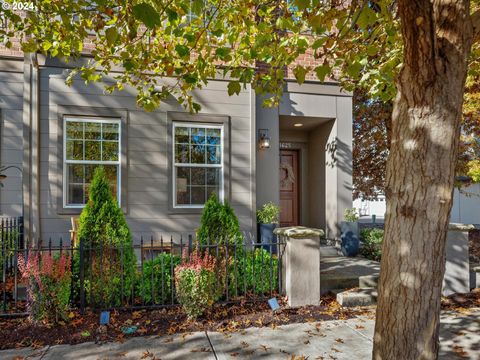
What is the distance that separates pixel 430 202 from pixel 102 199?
4.00 m

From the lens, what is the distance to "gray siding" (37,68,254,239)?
6.23 meters

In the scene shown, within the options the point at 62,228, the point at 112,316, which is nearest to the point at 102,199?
the point at 112,316

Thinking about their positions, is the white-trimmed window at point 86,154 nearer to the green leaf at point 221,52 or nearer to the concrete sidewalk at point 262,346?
the concrete sidewalk at point 262,346

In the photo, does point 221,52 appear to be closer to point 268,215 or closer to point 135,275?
point 135,275

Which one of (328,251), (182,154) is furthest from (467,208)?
(182,154)

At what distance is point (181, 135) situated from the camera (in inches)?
277

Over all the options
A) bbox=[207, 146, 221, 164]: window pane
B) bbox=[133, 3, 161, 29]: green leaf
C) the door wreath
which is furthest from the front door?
bbox=[133, 3, 161, 29]: green leaf

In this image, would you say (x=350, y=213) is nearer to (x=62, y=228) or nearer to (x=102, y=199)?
(x=102, y=199)

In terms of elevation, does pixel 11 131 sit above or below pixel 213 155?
above

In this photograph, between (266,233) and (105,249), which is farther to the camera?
(266,233)

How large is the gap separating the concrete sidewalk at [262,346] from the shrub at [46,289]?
1.76 feet

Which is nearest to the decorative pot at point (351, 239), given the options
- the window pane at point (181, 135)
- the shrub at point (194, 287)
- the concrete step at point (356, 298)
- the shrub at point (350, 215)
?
the shrub at point (350, 215)

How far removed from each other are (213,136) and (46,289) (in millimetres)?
4255

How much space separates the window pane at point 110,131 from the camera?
664 centimetres
